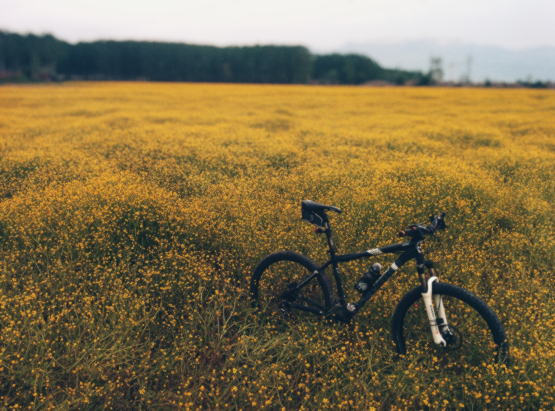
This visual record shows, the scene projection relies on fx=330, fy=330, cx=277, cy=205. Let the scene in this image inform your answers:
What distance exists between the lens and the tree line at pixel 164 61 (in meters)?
79.0

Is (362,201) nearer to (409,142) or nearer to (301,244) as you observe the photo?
(301,244)

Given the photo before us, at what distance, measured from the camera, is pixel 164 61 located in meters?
82.2

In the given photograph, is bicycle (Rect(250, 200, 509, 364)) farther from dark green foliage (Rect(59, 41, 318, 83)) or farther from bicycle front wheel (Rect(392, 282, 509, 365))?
dark green foliage (Rect(59, 41, 318, 83))

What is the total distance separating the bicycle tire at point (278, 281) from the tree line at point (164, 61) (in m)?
80.7

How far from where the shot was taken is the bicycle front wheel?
8.71 feet

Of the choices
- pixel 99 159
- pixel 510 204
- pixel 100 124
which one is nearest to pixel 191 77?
pixel 100 124

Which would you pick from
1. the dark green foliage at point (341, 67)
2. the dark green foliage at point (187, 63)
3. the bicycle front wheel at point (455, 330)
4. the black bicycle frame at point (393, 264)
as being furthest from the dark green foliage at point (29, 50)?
the bicycle front wheel at point (455, 330)

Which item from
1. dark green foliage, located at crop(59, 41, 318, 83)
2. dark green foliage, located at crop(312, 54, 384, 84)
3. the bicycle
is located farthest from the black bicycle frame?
dark green foliage, located at crop(312, 54, 384, 84)

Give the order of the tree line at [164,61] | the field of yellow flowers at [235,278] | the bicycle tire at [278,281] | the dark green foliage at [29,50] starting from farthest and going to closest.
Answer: the tree line at [164,61]
the dark green foliage at [29,50]
the bicycle tire at [278,281]
the field of yellow flowers at [235,278]

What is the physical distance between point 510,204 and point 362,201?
2.71m

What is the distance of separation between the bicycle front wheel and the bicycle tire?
2.59 feet

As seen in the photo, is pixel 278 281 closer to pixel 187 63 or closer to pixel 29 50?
pixel 187 63

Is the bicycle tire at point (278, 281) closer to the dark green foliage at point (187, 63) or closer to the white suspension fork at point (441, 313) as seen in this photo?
the white suspension fork at point (441, 313)

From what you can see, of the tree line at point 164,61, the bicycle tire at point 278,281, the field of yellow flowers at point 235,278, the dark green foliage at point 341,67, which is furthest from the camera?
the dark green foliage at point 341,67
